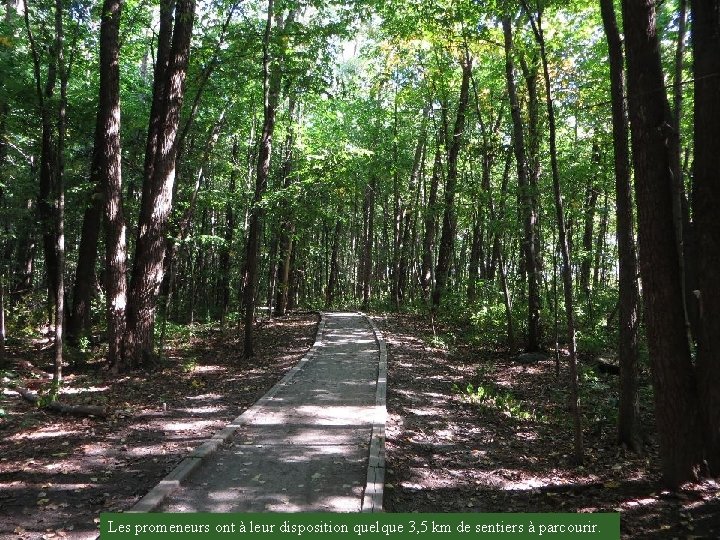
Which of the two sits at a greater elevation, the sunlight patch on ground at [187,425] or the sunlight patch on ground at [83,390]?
the sunlight patch on ground at [83,390]

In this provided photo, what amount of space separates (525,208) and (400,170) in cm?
1197

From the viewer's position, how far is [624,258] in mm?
6605

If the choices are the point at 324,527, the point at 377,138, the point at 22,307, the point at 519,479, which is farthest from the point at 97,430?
the point at 377,138

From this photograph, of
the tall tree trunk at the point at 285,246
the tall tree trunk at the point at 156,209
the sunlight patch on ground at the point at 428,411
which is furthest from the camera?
the tall tree trunk at the point at 285,246

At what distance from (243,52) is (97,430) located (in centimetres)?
901

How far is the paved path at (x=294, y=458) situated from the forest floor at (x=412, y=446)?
32cm

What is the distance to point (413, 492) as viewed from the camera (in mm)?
5340

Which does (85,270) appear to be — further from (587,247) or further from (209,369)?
(587,247)

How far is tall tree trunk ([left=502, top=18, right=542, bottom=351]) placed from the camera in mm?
11977

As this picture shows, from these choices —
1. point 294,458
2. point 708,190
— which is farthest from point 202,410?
point 708,190

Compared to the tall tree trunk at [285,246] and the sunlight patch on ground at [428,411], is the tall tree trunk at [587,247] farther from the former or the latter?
the tall tree trunk at [285,246]

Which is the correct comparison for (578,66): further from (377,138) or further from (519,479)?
(519,479)

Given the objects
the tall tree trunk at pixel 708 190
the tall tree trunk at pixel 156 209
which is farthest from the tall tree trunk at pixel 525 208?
the tall tree trunk at pixel 156 209

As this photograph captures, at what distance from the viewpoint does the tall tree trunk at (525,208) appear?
1198 centimetres
